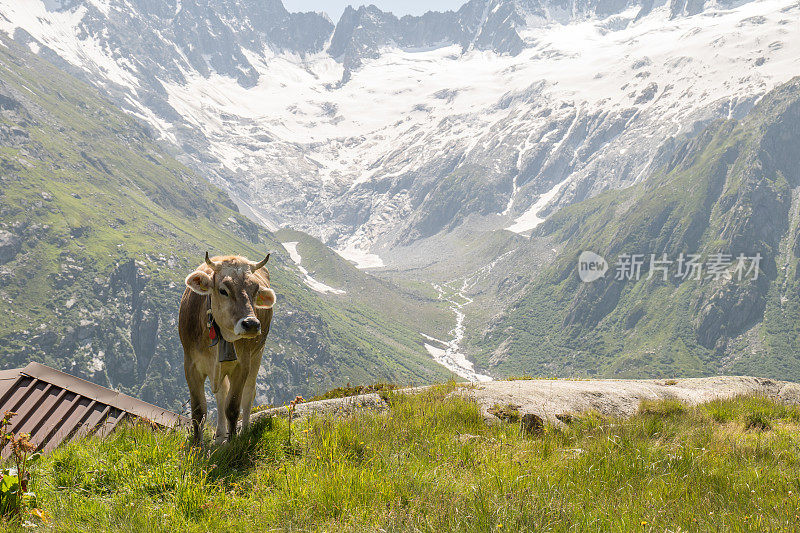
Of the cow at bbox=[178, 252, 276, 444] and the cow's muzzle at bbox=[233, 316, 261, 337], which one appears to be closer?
the cow's muzzle at bbox=[233, 316, 261, 337]

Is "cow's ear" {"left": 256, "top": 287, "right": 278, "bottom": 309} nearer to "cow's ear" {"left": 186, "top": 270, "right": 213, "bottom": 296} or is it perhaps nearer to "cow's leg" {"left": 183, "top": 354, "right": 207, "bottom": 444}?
"cow's ear" {"left": 186, "top": 270, "right": 213, "bottom": 296}

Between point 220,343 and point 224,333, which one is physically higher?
point 224,333

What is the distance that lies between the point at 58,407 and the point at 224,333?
19.5 feet

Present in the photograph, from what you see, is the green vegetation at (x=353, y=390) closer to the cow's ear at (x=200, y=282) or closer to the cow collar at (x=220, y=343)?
the cow collar at (x=220, y=343)

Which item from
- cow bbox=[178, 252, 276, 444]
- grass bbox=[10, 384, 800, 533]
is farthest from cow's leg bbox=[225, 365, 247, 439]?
grass bbox=[10, 384, 800, 533]

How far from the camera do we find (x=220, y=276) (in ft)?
29.0

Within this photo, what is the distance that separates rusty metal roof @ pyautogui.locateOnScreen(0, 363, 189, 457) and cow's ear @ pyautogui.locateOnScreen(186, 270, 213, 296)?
3.02m

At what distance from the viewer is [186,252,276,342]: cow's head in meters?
8.43

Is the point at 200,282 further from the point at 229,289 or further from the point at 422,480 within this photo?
the point at 422,480

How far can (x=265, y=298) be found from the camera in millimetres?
9406

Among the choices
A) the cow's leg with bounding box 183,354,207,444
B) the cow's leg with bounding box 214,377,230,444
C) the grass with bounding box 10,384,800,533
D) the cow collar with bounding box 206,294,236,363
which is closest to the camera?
the grass with bounding box 10,384,800,533

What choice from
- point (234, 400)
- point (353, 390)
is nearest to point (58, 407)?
point (234, 400)

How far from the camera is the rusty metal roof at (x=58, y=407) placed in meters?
10.3

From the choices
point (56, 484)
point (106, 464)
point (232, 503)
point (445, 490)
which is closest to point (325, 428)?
point (232, 503)
